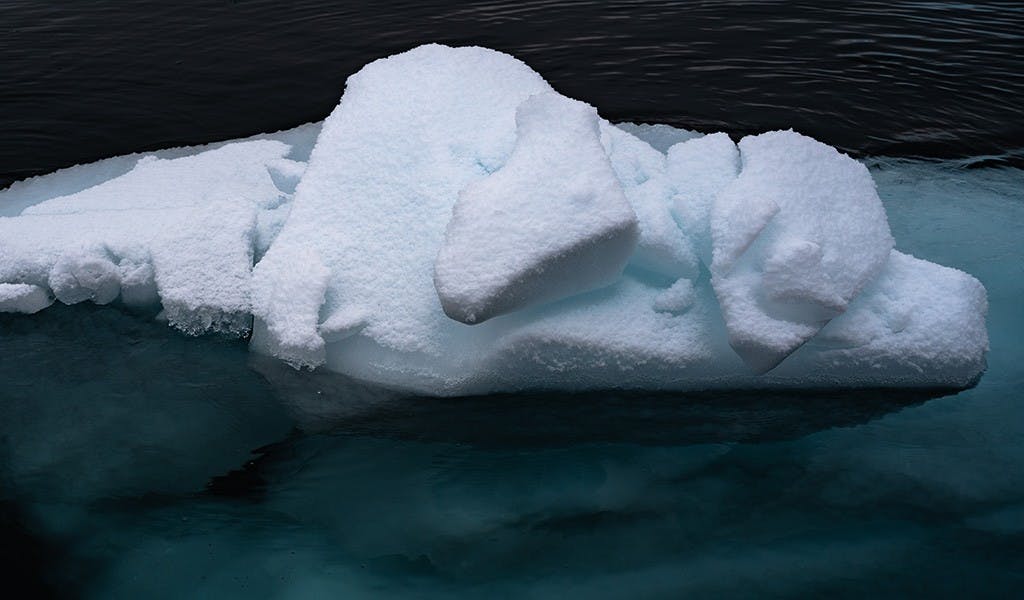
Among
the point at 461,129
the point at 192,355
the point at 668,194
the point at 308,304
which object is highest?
the point at 461,129

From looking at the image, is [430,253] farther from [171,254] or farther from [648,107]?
[648,107]

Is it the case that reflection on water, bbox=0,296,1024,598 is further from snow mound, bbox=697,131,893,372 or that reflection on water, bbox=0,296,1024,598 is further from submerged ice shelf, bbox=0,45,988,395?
snow mound, bbox=697,131,893,372

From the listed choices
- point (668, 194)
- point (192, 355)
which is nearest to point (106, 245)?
point (192, 355)

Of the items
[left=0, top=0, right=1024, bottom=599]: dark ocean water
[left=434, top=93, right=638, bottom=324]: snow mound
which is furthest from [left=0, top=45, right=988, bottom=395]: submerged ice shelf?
[left=0, top=0, right=1024, bottom=599]: dark ocean water

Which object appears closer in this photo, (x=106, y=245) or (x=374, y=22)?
(x=106, y=245)

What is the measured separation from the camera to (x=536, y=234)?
2.54 meters

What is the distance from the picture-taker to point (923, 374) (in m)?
2.79

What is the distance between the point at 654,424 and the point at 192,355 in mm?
1600

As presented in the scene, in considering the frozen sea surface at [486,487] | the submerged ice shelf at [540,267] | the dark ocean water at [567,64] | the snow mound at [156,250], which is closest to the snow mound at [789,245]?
the submerged ice shelf at [540,267]

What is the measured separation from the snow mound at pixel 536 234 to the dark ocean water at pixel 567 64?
3012 mm

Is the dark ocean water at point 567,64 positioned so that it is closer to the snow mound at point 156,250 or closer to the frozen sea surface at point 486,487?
the snow mound at point 156,250

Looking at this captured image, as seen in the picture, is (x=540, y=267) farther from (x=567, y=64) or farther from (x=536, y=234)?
(x=567, y=64)

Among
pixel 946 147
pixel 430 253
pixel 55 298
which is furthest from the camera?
pixel 946 147

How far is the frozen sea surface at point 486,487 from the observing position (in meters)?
2.23
